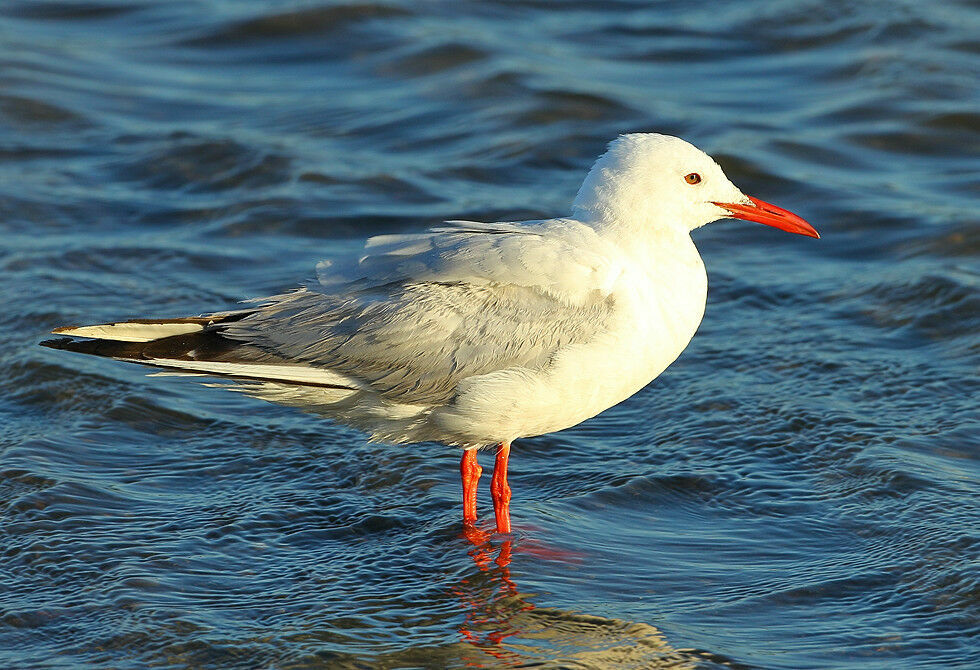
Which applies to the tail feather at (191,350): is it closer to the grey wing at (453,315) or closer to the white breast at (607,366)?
the grey wing at (453,315)

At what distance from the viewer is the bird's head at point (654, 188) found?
612cm

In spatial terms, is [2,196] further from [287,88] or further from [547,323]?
[547,323]

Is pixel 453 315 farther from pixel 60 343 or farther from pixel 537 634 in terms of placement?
pixel 60 343

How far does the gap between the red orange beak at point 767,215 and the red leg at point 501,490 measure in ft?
5.14

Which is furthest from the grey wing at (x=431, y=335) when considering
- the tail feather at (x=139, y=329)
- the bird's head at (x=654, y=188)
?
the bird's head at (x=654, y=188)

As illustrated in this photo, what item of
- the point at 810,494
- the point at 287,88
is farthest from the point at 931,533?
the point at 287,88

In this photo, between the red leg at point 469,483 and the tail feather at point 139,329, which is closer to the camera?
the tail feather at point 139,329

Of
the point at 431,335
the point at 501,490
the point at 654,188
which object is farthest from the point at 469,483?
the point at 654,188

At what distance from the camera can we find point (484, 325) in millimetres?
5840

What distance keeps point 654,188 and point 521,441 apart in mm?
1883

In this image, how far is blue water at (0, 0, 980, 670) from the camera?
5613 mm

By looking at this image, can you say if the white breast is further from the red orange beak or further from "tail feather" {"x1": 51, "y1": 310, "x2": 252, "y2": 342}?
"tail feather" {"x1": 51, "y1": 310, "x2": 252, "y2": 342}

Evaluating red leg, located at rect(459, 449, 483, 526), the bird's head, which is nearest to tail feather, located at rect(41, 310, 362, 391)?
red leg, located at rect(459, 449, 483, 526)

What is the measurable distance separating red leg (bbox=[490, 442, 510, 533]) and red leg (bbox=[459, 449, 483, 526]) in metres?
0.10
